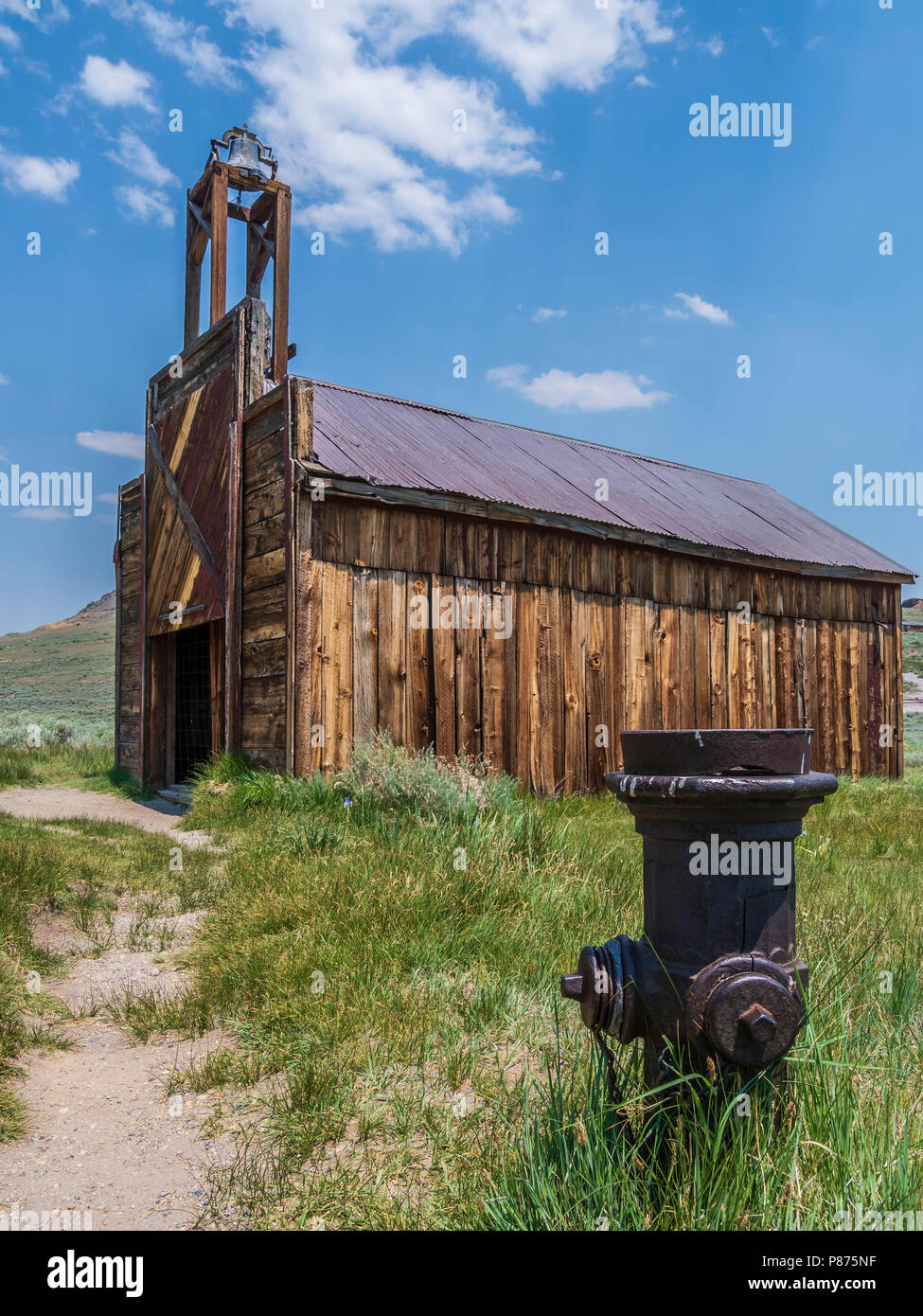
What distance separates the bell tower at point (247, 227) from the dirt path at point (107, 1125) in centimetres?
806

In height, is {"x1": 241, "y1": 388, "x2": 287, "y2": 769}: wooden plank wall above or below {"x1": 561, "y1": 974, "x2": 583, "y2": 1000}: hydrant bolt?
above

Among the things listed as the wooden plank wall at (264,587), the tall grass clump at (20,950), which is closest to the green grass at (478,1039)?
the tall grass clump at (20,950)

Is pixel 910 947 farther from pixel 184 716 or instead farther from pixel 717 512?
pixel 717 512

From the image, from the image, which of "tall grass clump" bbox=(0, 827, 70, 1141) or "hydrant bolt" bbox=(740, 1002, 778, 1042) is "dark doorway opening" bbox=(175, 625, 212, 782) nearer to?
"tall grass clump" bbox=(0, 827, 70, 1141)

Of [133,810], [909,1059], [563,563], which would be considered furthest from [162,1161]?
[563,563]

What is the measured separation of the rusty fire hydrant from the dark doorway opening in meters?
10.1

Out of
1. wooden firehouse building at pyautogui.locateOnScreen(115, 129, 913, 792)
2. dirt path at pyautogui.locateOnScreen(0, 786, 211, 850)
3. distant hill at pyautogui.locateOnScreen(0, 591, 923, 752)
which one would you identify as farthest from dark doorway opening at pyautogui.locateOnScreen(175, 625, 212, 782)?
distant hill at pyautogui.locateOnScreen(0, 591, 923, 752)

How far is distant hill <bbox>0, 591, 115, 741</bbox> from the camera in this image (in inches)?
957

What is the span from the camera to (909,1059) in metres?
2.72

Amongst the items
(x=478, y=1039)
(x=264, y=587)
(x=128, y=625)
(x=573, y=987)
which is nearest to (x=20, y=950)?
(x=478, y=1039)

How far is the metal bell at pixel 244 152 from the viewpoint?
11.3m

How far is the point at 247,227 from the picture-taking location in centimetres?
1219

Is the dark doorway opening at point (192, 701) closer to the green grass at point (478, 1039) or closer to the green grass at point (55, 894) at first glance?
the green grass at point (55, 894)

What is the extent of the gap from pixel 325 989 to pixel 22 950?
1.72 metres
